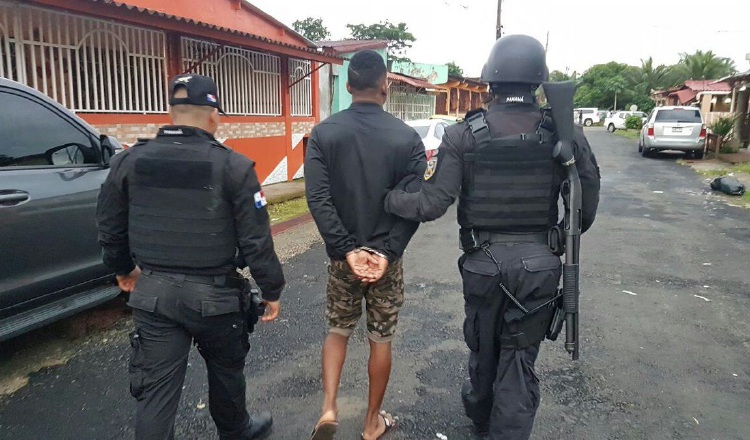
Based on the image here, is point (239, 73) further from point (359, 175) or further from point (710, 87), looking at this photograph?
point (710, 87)

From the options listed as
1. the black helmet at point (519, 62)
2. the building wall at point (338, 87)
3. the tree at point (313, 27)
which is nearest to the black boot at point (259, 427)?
the black helmet at point (519, 62)

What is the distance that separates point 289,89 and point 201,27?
13.9 feet

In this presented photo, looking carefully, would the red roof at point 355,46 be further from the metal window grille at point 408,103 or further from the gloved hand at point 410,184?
the gloved hand at point 410,184

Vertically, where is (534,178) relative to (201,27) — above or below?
below

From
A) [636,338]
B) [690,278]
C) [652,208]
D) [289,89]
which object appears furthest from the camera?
[289,89]

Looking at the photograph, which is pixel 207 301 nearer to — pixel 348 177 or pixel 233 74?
pixel 348 177

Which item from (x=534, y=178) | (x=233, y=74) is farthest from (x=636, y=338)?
(x=233, y=74)

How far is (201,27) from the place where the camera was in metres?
8.27

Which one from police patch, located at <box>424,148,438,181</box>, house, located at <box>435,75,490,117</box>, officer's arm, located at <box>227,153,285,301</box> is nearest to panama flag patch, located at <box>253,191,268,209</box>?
officer's arm, located at <box>227,153,285,301</box>

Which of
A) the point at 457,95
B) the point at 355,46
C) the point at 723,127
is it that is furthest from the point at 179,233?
the point at 457,95

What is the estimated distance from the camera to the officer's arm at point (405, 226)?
2.67 meters

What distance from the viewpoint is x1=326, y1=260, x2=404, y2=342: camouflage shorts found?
2.75 m

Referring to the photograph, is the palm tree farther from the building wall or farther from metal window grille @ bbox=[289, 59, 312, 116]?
metal window grille @ bbox=[289, 59, 312, 116]

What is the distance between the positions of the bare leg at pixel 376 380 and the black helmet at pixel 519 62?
1.38 metres
